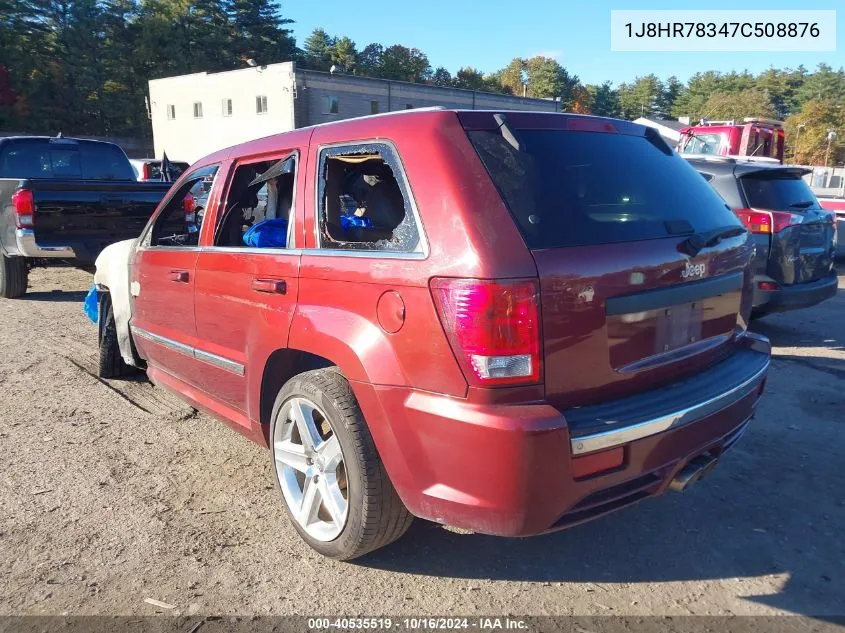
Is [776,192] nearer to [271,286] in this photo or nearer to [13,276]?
[271,286]

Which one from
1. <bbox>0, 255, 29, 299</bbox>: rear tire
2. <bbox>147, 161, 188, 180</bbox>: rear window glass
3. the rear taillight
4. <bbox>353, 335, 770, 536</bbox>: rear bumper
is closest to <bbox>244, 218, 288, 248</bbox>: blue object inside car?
<bbox>353, 335, 770, 536</bbox>: rear bumper

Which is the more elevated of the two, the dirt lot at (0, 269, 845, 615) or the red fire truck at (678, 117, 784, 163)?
the red fire truck at (678, 117, 784, 163)

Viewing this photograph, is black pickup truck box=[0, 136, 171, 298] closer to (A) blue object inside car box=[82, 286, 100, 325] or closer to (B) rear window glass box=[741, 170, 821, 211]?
(A) blue object inside car box=[82, 286, 100, 325]

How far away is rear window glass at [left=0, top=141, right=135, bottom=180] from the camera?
889 cm

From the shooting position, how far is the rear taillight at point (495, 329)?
7.11 ft

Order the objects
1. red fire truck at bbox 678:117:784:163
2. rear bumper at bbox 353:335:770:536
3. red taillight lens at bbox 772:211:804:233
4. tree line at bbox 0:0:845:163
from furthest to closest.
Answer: tree line at bbox 0:0:845:163
red fire truck at bbox 678:117:784:163
red taillight lens at bbox 772:211:804:233
rear bumper at bbox 353:335:770:536

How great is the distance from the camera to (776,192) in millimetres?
6359

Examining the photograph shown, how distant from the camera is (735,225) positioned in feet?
10.1

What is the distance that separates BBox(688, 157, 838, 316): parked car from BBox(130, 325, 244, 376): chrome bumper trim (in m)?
4.89

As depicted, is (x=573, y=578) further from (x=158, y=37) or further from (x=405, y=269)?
(x=158, y=37)

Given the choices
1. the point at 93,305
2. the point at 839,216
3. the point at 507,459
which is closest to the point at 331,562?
the point at 507,459

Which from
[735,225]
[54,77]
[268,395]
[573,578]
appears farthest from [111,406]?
[54,77]

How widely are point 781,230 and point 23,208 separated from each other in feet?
26.3

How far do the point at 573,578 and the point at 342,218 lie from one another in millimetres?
1885
